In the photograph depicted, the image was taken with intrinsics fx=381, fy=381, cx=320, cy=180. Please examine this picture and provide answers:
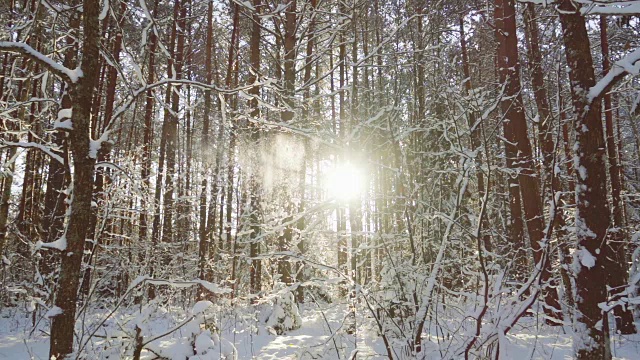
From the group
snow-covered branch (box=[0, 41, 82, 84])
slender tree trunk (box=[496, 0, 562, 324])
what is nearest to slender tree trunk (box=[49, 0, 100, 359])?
snow-covered branch (box=[0, 41, 82, 84])

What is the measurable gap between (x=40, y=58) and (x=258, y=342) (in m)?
5.53

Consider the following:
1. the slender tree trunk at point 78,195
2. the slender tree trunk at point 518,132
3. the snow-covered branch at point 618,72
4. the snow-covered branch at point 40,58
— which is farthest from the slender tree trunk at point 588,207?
the snow-covered branch at point 40,58

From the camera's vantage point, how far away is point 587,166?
13.8ft

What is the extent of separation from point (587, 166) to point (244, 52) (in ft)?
41.7

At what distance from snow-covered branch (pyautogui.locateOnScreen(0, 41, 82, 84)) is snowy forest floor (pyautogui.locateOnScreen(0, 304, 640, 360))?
7.54 feet

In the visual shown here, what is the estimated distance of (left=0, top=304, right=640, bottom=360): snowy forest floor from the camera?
421 cm

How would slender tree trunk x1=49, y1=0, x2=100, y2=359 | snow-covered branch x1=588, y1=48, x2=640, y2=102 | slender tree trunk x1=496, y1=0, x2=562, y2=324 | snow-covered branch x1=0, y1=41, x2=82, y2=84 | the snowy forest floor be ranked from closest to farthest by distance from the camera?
snow-covered branch x1=0, y1=41, x2=82, y2=84 < slender tree trunk x1=49, y1=0, x2=100, y2=359 < snow-covered branch x1=588, y1=48, x2=640, y2=102 < the snowy forest floor < slender tree trunk x1=496, y1=0, x2=562, y2=324

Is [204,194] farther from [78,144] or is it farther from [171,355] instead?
[78,144]

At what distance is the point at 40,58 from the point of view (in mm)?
3076

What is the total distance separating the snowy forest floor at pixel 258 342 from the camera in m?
4.21

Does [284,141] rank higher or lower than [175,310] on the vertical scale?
higher

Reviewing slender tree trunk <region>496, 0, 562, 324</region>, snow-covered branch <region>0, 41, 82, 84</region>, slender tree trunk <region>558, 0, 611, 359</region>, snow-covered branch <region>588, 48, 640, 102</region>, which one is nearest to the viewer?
snow-covered branch <region>0, 41, 82, 84</region>

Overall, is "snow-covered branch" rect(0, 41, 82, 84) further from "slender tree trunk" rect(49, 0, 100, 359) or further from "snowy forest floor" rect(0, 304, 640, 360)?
"snowy forest floor" rect(0, 304, 640, 360)

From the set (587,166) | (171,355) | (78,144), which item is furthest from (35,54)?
(587,166)
